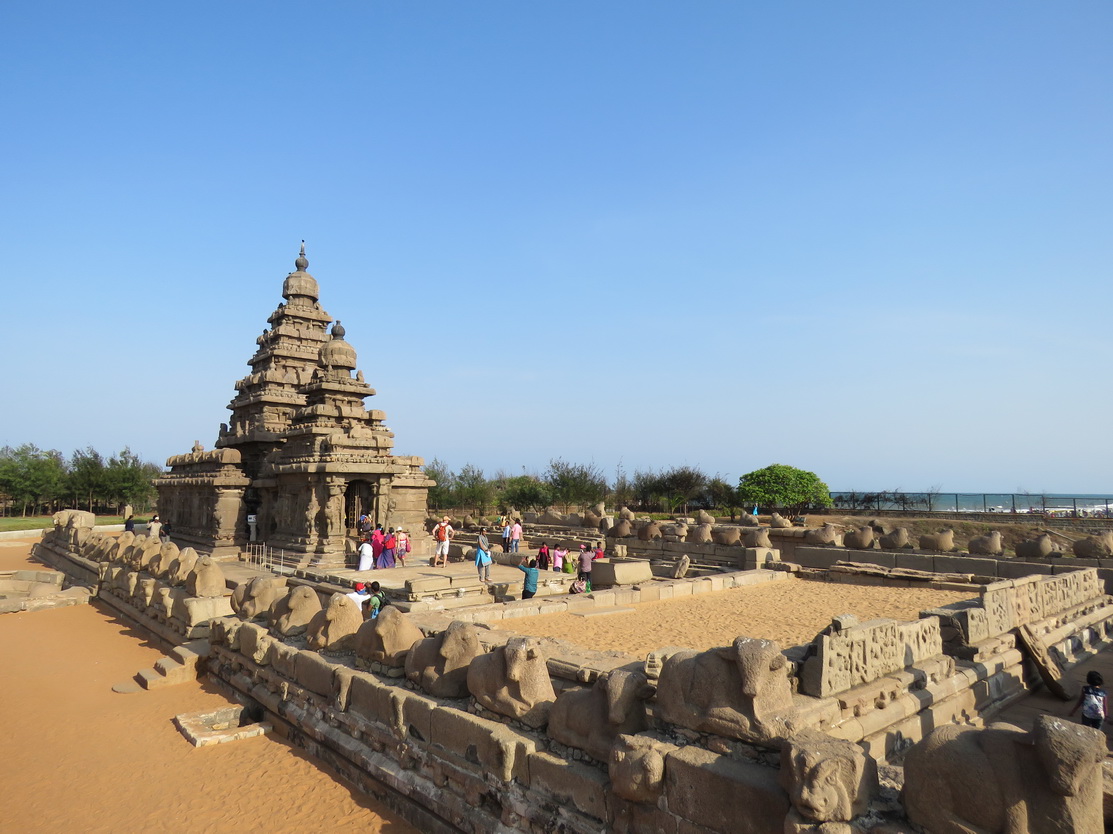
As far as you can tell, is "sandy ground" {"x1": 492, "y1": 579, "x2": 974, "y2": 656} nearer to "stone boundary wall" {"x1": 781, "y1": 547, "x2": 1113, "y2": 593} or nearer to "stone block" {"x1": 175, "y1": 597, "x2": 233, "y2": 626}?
"stone boundary wall" {"x1": 781, "y1": 547, "x2": 1113, "y2": 593}

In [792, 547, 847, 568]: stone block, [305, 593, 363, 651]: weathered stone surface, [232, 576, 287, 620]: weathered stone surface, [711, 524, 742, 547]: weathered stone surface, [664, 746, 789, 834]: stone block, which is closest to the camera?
[664, 746, 789, 834]: stone block

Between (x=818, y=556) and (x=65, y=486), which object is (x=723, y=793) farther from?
(x=65, y=486)

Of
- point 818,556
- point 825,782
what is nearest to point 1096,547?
point 818,556

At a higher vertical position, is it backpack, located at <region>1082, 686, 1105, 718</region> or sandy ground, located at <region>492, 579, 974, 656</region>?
backpack, located at <region>1082, 686, 1105, 718</region>

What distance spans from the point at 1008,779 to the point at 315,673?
20.9ft

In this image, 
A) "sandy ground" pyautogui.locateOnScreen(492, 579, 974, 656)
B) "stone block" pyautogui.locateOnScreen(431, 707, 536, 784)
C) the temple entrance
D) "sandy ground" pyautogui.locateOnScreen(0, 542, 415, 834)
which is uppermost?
the temple entrance

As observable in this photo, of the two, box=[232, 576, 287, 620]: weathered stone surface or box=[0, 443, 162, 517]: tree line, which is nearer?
box=[232, 576, 287, 620]: weathered stone surface

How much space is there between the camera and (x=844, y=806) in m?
3.29

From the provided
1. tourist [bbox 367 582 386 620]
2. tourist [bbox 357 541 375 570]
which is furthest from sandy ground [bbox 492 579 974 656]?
Result: tourist [bbox 357 541 375 570]

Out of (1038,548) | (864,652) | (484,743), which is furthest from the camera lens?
(1038,548)

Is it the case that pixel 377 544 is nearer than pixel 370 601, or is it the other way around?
pixel 370 601

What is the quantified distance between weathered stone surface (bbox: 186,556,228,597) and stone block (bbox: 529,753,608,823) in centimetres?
840

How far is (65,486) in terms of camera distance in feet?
135

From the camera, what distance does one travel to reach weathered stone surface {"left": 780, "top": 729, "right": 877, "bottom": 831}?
3.27 metres
